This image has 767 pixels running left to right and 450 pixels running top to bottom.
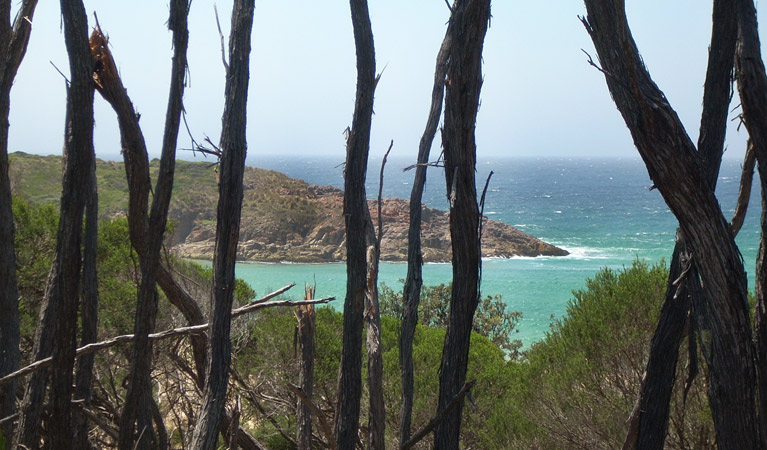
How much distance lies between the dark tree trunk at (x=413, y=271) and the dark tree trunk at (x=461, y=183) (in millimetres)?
798

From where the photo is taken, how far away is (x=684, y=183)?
82.0 inches

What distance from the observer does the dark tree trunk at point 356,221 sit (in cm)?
282

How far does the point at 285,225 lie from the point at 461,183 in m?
33.6

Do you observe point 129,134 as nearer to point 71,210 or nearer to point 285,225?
point 71,210

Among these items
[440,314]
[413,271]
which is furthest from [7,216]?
[440,314]

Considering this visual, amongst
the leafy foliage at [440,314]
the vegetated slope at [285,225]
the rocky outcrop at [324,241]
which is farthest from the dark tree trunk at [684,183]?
the rocky outcrop at [324,241]

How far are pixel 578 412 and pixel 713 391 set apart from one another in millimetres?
3961

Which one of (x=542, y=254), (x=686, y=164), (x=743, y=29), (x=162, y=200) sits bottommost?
(x=542, y=254)

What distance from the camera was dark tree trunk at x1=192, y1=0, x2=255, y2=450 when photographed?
2188mm

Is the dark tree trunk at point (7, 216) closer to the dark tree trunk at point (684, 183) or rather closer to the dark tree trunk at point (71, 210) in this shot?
the dark tree trunk at point (71, 210)

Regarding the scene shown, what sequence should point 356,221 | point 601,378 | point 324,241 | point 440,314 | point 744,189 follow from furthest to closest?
point 324,241, point 440,314, point 601,378, point 744,189, point 356,221

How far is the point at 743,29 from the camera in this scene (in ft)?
8.16

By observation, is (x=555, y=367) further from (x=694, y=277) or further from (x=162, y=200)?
(x=162, y=200)

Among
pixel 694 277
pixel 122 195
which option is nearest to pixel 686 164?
pixel 694 277
